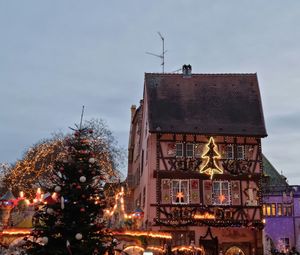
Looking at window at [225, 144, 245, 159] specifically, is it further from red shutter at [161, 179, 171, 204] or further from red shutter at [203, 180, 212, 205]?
red shutter at [161, 179, 171, 204]

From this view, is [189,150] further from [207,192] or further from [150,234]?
[150,234]

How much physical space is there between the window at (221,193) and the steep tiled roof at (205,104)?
Answer: 9.87 ft

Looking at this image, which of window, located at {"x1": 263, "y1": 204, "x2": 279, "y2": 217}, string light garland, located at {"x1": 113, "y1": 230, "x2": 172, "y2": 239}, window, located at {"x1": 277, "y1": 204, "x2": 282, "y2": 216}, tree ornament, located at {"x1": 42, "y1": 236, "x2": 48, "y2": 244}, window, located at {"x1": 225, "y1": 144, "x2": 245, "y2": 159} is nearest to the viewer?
tree ornament, located at {"x1": 42, "y1": 236, "x2": 48, "y2": 244}

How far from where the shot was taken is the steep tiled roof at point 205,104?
28766 mm

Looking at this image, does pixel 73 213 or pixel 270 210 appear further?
pixel 270 210

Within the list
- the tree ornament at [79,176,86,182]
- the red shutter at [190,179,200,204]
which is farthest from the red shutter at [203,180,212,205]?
the tree ornament at [79,176,86,182]

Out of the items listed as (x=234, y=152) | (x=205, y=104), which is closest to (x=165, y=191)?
(x=234, y=152)

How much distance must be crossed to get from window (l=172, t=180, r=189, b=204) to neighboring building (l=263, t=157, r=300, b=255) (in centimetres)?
1534

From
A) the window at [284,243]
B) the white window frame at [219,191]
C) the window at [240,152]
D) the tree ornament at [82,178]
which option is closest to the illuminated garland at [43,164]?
the white window frame at [219,191]

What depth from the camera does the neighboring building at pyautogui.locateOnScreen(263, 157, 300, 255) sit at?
136 ft

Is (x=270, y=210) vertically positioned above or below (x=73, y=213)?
above

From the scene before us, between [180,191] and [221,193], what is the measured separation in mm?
2453

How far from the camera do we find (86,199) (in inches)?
529

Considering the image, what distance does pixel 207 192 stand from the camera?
2812cm
